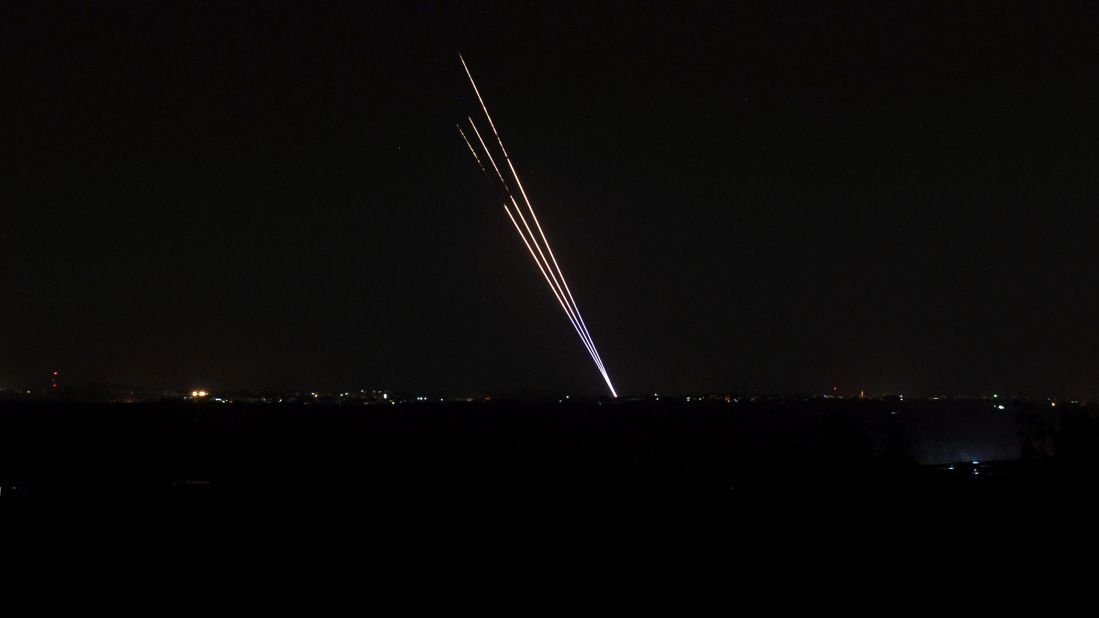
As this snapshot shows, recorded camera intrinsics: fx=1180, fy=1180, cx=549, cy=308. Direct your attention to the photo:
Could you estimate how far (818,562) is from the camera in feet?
39.0

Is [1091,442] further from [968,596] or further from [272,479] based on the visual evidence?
[272,479]

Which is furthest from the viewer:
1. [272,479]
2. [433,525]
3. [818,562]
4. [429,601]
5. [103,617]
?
[272,479]

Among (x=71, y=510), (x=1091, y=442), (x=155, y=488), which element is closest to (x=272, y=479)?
(x=155, y=488)

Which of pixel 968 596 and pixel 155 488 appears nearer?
pixel 968 596

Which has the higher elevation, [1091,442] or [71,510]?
[1091,442]

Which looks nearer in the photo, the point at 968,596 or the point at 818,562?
the point at 968,596

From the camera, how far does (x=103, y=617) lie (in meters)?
9.87

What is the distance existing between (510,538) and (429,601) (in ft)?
9.41

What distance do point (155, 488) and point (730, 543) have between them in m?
16.9

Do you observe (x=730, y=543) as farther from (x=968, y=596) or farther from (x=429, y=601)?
(x=429, y=601)

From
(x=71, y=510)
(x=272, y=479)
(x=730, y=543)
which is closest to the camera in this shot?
(x=730, y=543)

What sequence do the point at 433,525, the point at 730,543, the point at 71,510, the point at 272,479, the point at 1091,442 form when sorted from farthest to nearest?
the point at 272,479 < the point at 1091,442 < the point at 71,510 < the point at 433,525 < the point at 730,543

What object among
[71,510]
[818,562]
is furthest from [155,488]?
[818,562]

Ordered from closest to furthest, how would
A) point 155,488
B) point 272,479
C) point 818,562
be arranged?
point 818,562
point 155,488
point 272,479
